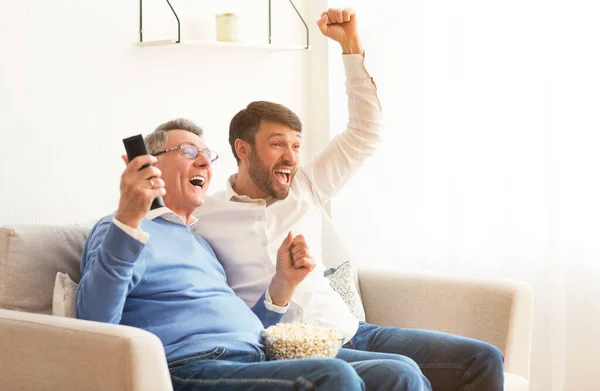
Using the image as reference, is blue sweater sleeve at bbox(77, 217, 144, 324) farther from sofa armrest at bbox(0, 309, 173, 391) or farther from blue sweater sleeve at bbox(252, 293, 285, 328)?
blue sweater sleeve at bbox(252, 293, 285, 328)

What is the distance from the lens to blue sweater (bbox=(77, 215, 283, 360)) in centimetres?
196

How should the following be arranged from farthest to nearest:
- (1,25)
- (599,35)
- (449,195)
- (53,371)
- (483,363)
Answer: (449,195) → (599,35) → (1,25) → (483,363) → (53,371)

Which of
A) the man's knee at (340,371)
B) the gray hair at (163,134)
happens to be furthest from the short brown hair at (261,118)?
the man's knee at (340,371)

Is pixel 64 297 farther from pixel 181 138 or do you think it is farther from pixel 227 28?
pixel 227 28

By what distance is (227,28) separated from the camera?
3.32 m

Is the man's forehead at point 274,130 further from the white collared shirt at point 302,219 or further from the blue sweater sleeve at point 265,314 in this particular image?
the blue sweater sleeve at point 265,314

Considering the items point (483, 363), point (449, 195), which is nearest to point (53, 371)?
point (483, 363)

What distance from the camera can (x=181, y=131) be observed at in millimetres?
2494

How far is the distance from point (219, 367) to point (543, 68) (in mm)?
1960

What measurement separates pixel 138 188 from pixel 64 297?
18.3 inches

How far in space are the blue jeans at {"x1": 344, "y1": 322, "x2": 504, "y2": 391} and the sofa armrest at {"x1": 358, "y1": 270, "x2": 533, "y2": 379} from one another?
0.23 meters

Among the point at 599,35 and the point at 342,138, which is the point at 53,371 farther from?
the point at 599,35

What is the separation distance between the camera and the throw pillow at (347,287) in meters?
2.84

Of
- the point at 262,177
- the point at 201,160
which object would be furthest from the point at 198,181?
the point at 262,177
